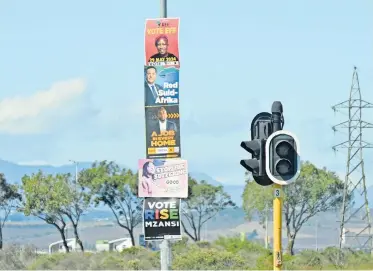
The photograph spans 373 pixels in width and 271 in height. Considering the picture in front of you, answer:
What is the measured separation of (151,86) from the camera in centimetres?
2188

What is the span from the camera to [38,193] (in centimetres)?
7600

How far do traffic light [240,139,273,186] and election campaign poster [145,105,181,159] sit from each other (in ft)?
20.5

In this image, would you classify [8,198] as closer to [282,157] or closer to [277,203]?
[277,203]

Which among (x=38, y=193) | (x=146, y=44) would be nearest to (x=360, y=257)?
(x=38, y=193)

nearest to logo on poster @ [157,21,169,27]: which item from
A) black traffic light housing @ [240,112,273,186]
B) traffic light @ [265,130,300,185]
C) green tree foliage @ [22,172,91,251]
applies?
black traffic light housing @ [240,112,273,186]

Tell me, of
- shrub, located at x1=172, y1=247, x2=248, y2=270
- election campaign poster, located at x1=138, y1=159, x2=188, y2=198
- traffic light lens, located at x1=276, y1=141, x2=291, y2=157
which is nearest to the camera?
traffic light lens, located at x1=276, y1=141, x2=291, y2=157

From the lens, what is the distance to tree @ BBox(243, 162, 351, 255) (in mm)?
77188

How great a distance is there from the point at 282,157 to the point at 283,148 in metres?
0.12

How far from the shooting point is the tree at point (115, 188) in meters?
76.9

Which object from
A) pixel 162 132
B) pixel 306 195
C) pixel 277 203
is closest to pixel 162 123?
pixel 162 132

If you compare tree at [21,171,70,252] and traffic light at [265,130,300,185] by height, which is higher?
tree at [21,171,70,252]

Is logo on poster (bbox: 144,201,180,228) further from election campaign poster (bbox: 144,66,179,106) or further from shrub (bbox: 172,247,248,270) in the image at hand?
shrub (bbox: 172,247,248,270)

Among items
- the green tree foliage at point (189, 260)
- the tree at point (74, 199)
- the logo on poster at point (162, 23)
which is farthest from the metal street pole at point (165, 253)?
the tree at point (74, 199)

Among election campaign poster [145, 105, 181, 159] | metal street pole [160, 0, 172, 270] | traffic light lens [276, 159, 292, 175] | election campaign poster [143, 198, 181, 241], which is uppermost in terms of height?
election campaign poster [145, 105, 181, 159]
